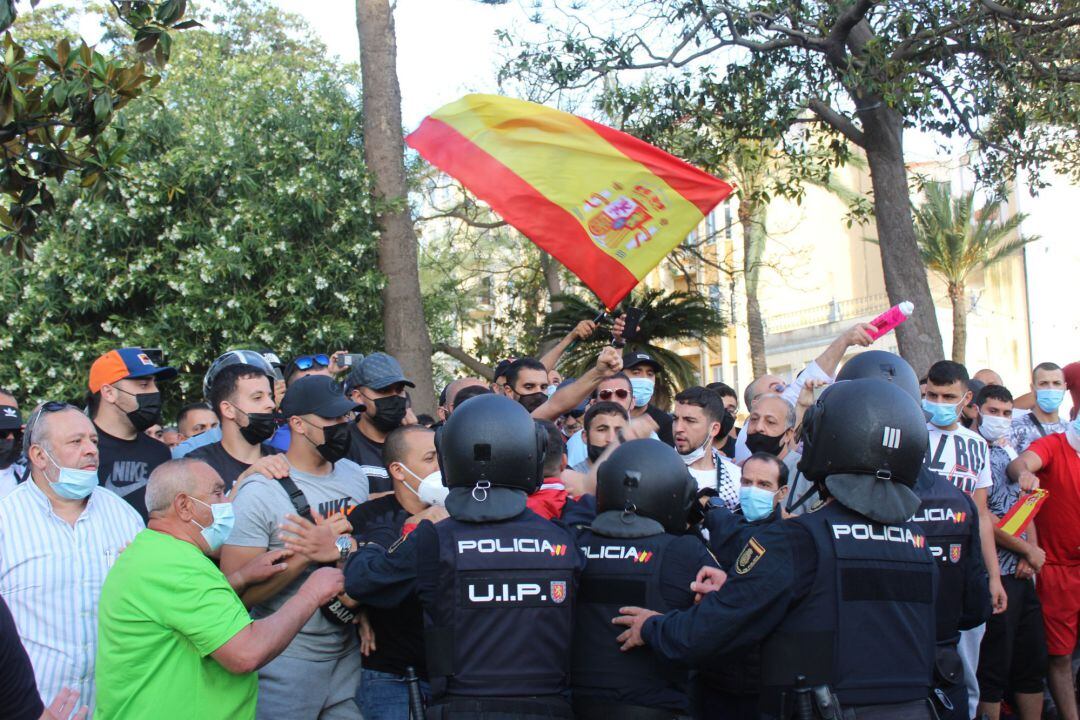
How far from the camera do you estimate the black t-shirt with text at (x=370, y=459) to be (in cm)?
589

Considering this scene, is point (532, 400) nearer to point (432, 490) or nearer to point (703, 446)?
point (703, 446)

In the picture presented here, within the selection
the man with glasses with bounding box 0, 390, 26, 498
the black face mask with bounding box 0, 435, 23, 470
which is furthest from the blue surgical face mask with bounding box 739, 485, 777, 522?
the black face mask with bounding box 0, 435, 23, 470

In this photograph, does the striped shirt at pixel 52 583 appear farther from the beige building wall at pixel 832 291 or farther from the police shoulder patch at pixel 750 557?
the beige building wall at pixel 832 291

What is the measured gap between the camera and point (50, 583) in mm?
4754

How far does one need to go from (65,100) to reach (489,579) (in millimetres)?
3286

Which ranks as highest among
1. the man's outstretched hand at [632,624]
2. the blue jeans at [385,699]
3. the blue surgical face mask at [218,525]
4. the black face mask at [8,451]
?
the black face mask at [8,451]

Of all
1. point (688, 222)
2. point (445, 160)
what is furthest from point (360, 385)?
point (688, 222)

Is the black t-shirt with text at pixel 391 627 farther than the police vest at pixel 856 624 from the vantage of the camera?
Yes

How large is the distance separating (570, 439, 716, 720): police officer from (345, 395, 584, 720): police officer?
142 millimetres

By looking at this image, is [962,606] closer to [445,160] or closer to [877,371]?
[877,371]

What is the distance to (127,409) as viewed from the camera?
6.38 metres

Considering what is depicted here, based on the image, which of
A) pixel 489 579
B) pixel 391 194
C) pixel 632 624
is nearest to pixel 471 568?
pixel 489 579

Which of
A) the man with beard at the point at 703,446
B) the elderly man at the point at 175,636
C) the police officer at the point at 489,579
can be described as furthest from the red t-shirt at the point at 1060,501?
the elderly man at the point at 175,636

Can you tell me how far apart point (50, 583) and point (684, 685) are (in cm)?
269
